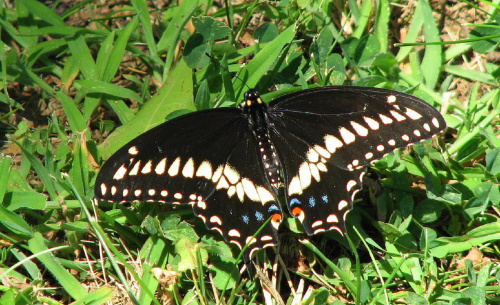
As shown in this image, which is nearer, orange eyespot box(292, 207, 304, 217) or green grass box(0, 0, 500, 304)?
orange eyespot box(292, 207, 304, 217)

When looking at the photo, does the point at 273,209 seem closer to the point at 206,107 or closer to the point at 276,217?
the point at 276,217

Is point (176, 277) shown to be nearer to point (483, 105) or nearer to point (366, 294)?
point (366, 294)

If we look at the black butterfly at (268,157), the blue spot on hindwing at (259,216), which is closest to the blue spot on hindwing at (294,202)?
the black butterfly at (268,157)

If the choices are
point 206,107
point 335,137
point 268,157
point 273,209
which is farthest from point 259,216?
point 206,107

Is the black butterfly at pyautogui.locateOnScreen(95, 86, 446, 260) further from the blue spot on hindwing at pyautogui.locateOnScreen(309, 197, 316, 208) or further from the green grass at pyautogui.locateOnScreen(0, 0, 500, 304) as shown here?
the green grass at pyautogui.locateOnScreen(0, 0, 500, 304)

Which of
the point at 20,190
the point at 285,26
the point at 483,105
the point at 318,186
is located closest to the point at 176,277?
the point at 318,186

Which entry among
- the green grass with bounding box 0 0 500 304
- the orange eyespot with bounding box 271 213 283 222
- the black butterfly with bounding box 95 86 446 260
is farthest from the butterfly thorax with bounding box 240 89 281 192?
the green grass with bounding box 0 0 500 304
